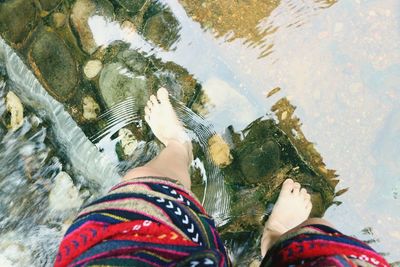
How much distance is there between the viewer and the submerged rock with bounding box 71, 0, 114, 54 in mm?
2477

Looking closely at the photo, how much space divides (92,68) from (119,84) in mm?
174

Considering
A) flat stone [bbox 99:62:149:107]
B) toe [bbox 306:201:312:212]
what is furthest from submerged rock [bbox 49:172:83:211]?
toe [bbox 306:201:312:212]

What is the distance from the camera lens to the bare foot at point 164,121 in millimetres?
2471

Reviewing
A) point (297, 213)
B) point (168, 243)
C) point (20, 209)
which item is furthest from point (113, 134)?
point (168, 243)

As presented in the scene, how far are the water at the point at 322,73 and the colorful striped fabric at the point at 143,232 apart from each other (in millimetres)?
915

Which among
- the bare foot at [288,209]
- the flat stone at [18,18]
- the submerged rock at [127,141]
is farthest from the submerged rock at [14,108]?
the bare foot at [288,209]

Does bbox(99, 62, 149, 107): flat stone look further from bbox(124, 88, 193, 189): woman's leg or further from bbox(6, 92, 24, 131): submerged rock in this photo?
bbox(6, 92, 24, 131): submerged rock

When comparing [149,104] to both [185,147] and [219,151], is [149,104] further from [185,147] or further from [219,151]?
[219,151]

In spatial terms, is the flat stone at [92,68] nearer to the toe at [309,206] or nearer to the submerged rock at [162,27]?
the submerged rock at [162,27]

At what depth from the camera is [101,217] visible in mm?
1471

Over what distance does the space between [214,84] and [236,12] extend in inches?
15.7

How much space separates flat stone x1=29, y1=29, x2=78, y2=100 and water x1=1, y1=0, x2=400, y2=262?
0.22 feet

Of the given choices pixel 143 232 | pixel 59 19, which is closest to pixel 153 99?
pixel 59 19

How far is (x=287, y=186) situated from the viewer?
97.7 inches
